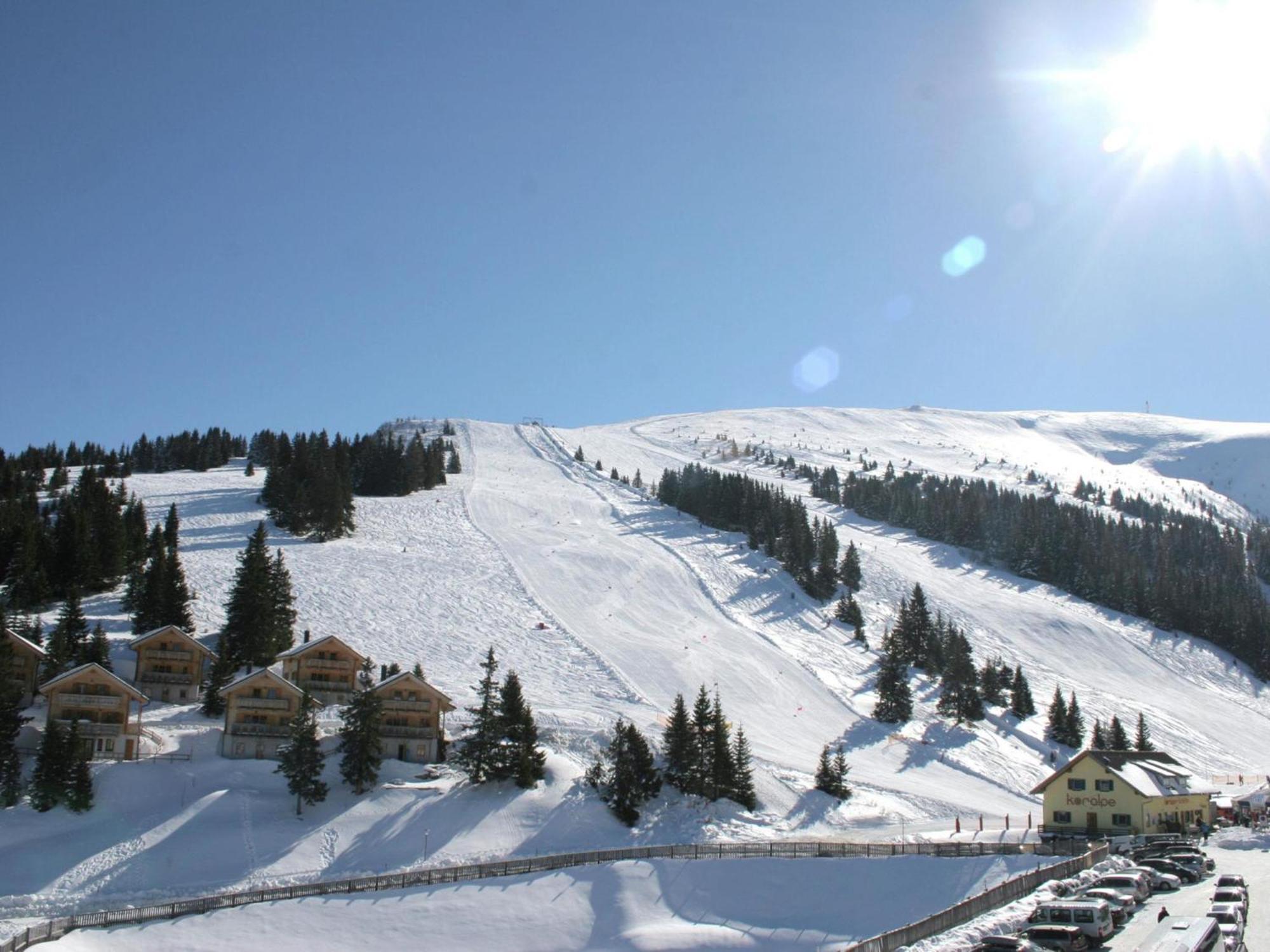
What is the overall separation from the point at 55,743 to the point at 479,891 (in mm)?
19898

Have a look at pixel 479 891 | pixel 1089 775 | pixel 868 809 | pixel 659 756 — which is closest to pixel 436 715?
pixel 659 756

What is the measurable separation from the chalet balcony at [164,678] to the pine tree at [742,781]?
3164cm

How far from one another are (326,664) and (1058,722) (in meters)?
53.3

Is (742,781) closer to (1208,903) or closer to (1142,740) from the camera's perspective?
(1208,903)

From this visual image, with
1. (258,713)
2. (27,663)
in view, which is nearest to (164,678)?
(27,663)

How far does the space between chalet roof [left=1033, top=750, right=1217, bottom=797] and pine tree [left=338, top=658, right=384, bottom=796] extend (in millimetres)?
33214

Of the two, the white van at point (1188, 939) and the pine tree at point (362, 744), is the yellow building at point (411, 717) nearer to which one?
the pine tree at point (362, 744)

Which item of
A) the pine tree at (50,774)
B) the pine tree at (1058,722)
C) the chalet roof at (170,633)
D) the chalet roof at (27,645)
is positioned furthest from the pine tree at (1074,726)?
the chalet roof at (27,645)

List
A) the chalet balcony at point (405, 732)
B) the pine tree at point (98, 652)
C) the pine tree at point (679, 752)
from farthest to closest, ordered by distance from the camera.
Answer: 1. the pine tree at point (98, 652)
2. the chalet balcony at point (405, 732)
3. the pine tree at point (679, 752)

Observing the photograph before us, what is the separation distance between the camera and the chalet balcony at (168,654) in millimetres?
55531

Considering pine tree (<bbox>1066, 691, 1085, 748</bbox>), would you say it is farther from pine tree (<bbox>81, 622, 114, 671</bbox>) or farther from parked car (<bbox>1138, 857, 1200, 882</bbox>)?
pine tree (<bbox>81, 622, 114, 671</bbox>)

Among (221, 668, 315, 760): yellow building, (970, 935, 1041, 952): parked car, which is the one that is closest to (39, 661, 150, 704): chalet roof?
(221, 668, 315, 760): yellow building

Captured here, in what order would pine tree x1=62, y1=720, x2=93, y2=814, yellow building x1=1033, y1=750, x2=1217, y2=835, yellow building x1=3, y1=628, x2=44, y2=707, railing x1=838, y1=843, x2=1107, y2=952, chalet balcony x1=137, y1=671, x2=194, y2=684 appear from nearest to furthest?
1. railing x1=838, y1=843, x2=1107, y2=952
2. pine tree x1=62, y1=720, x2=93, y2=814
3. yellow building x1=1033, y1=750, x2=1217, y2=835
4. yellow building x1=3, y1=628, x2=44, y2=707
5. chalet balcony x1=137, y1=671, x2=194, y2=684

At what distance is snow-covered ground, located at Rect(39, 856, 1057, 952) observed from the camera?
33.7 metres
